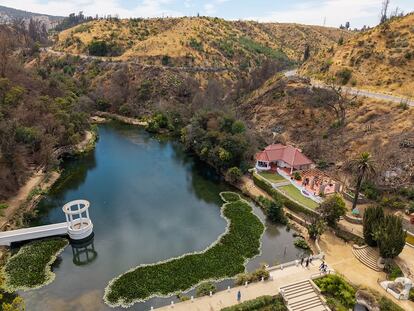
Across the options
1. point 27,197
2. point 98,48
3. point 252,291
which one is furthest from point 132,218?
point 98,48

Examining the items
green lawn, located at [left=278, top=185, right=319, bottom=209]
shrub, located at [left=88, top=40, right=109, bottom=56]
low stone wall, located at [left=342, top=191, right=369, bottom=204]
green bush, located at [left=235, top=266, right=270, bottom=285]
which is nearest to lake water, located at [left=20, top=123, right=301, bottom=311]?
green bush, located at [left=235, top=266, right=270, bottom=285]

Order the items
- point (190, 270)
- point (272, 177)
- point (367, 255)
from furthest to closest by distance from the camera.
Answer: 1. point (272, 177)
2. point (367, 255)
3. point (190, 270)

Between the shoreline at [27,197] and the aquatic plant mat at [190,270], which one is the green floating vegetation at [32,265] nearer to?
the shoreline at [27,197]

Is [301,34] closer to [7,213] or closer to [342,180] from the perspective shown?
[342,180]

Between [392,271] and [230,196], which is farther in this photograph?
[230,196]

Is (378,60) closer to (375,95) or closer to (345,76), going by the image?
(345,76)

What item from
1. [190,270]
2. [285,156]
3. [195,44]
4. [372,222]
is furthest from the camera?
[195,44]
